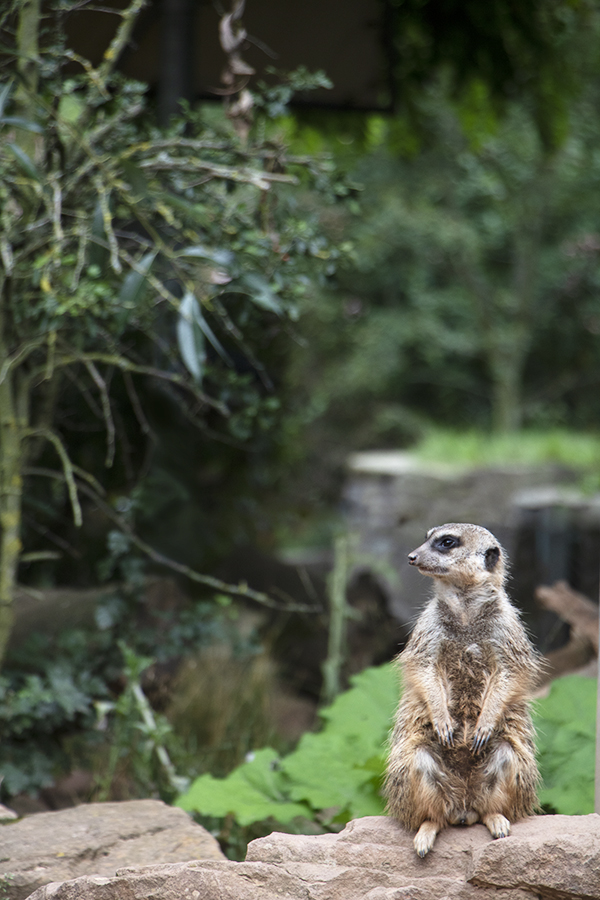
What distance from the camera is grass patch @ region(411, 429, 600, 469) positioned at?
9859mm

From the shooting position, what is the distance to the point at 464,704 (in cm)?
180

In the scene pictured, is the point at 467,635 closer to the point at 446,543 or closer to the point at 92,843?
the point at 446,543

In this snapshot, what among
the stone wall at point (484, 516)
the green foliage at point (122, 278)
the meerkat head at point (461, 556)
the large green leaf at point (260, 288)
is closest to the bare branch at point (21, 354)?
the green foliage at point (122, 278)

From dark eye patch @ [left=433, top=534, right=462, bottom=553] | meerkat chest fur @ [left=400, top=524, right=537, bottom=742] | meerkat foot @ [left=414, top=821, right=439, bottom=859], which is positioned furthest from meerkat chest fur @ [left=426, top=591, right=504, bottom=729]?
meerkat foot @ [left=414, top=821, right=439, bottom=859]

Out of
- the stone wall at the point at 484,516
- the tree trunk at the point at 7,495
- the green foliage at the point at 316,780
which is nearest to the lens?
the green foliage at the point at 316,780

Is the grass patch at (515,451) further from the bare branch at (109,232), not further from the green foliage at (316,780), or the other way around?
the bare branch at (109,232)

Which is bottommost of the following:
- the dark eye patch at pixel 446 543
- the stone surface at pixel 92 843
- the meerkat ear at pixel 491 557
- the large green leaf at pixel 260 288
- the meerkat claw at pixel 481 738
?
the stone surface at pixel 92 843

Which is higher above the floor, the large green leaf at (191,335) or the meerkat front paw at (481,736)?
the large green leaf at (191,335)

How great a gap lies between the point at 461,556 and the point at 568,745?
102cm

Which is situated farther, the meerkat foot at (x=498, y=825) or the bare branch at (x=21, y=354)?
the bare branch at (x=21, y=354)

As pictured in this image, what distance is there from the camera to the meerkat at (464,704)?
173 cm

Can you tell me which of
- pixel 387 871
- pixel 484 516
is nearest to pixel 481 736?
pixel 387 871

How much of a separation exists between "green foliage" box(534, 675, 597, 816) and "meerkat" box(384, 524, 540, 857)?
400 mm

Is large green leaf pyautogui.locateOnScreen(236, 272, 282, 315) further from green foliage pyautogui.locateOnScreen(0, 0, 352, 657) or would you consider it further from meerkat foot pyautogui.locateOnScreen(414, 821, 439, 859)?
meerkat foot pyautogui.locateOnScreen(414, 821, 439, 859)
